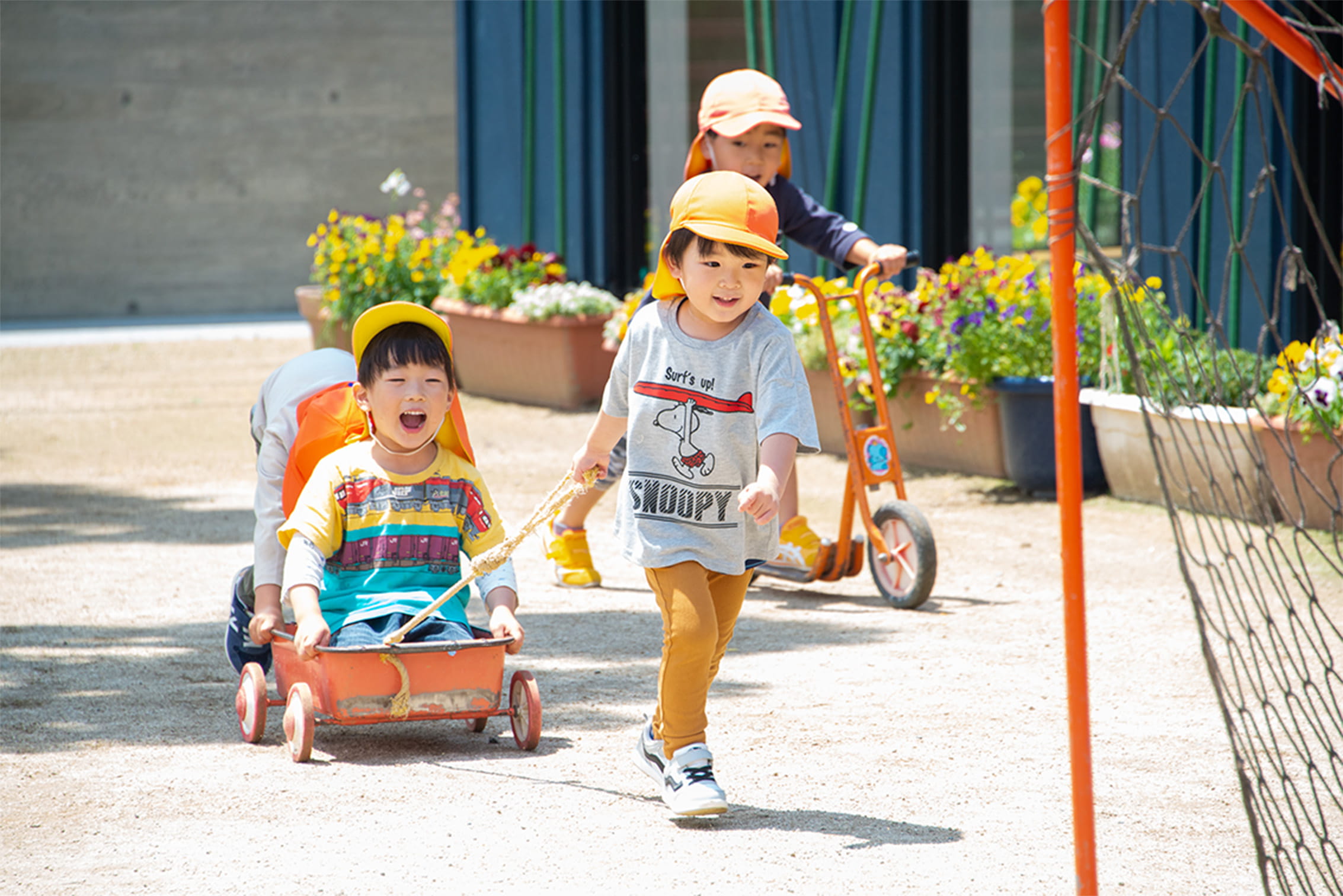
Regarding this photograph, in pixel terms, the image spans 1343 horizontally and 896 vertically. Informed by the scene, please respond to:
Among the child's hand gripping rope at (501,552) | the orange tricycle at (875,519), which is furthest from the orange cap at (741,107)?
the child's hand gripping rope at (501,552)

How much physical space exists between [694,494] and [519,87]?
8.92 m

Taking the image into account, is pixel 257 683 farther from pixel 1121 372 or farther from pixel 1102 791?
pixel 1121 372

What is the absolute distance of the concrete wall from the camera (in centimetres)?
1788

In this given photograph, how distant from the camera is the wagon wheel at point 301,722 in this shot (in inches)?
148

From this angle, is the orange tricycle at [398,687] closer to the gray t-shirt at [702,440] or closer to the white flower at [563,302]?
the gray t-shirt at [702,440]

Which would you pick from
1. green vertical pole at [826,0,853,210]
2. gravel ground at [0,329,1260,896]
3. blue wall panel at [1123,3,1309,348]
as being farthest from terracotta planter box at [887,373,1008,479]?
green vertical pole at [826,0,853,210]

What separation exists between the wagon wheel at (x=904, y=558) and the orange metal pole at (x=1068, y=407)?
2.74m

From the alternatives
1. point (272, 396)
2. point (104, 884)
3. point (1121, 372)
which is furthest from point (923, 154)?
point (104, 884)

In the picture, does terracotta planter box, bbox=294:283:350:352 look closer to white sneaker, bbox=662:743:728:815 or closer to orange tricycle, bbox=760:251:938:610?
orange tricycle, bbox=760:251:938:610

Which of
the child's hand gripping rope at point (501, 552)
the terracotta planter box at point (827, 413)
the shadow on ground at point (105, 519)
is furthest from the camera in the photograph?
the terracotta planter box at point (827, 413)

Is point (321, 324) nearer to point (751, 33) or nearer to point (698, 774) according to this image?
point (751, 33)

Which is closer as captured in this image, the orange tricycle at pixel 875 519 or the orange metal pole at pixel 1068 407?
the orange metal pole at pixel 1068 407

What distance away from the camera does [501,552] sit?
3.79 metres

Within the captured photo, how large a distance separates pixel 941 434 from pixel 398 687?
15.4 ft
